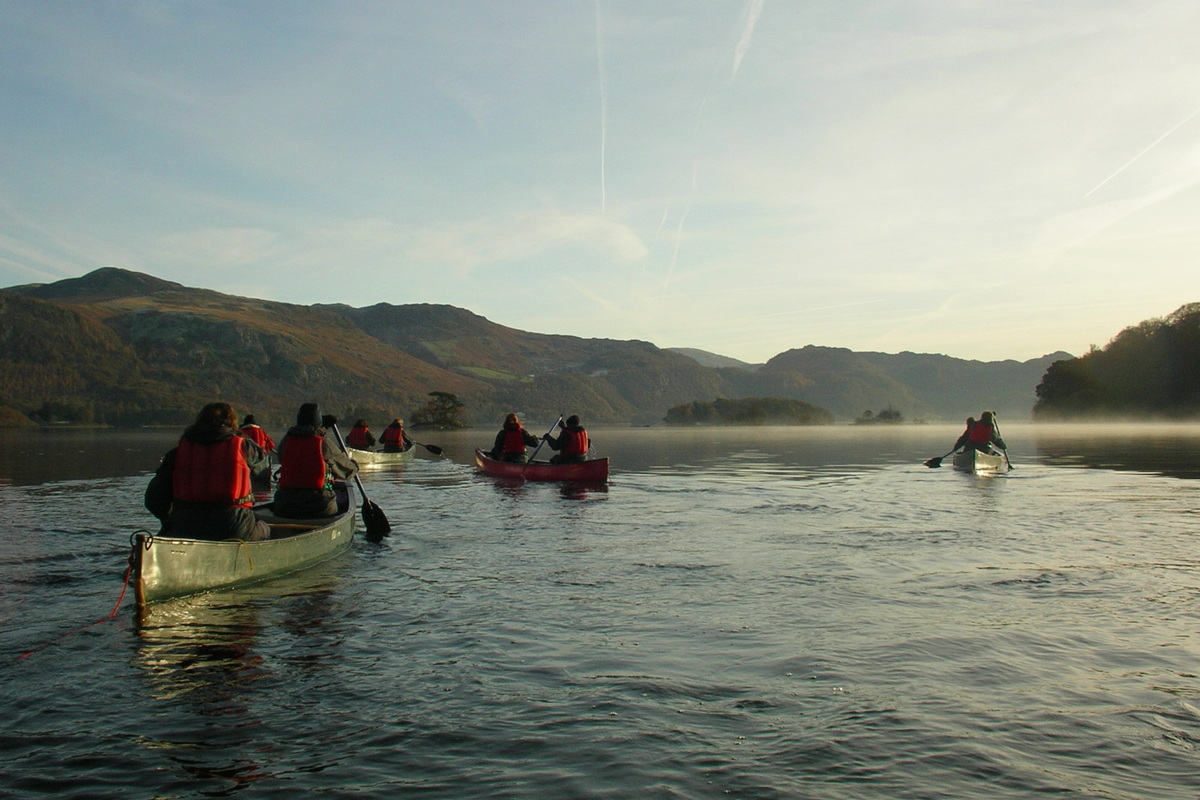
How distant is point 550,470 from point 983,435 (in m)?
17.6

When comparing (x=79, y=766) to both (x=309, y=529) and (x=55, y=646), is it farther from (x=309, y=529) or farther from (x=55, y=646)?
(x=309, y=529)

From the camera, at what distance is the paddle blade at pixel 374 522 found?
52.4ft

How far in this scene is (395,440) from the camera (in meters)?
42.5

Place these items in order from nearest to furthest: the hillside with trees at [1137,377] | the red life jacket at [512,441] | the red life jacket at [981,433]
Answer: the red life jacket at [512,441]
the red life jacket at [981,433]
the hillside with trees at [1137,377]

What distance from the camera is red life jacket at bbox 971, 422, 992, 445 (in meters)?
32.8

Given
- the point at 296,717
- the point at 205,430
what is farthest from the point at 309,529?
the point at 296,717

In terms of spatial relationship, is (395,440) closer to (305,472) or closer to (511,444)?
(511,444)

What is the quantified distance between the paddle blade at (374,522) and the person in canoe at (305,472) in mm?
1437

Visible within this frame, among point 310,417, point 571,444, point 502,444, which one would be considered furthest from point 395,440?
point 310,417

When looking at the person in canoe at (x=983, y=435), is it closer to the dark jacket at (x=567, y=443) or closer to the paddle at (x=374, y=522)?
the dark jacket at (x=567, y=443)

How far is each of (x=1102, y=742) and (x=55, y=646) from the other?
9616mm

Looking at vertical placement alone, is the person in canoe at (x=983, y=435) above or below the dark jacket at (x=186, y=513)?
above

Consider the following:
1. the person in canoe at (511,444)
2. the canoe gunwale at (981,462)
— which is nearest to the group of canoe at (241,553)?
the person in canoe at (511,444)

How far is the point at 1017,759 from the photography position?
5.68 metres
